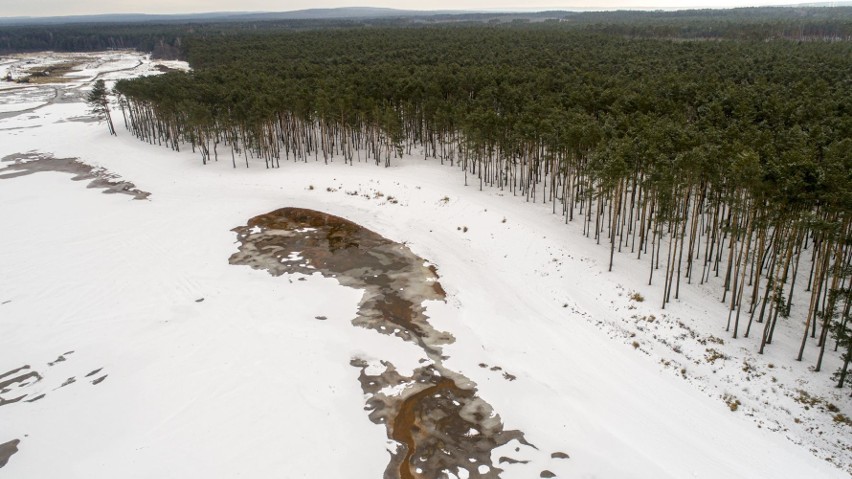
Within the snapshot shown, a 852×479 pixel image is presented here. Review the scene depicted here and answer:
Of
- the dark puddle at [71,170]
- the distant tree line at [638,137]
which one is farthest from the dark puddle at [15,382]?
the distant tree line at [638,137]

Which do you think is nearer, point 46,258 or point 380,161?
point 46,258

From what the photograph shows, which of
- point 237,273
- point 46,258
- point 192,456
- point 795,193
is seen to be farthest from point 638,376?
point 46,258

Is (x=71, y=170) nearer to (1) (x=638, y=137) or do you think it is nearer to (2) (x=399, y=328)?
(2) (x=399, y=328)

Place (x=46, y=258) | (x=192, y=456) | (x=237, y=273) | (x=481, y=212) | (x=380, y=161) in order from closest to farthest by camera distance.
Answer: (x=192, y=456), (x=237, y=273), (x=46, y=258), (x=481, y=212), (x=380, y=161)

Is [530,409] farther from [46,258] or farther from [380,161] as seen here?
[380,161]

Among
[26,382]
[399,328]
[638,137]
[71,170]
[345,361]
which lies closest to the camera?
[26,382]

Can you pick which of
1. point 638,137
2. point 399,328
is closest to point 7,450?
point 399,328
